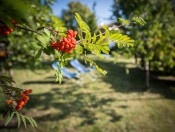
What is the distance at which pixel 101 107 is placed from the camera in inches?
342

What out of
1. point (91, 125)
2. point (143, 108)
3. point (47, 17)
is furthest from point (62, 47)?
point (143, 108)

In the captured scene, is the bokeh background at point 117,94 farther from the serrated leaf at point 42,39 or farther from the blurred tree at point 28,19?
the serrated leaf at point 42,39

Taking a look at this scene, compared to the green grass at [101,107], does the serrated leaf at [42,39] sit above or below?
above

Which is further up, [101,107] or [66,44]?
[66,44]

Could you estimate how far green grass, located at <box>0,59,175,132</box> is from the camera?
7.07 metres

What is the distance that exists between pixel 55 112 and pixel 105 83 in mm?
5478

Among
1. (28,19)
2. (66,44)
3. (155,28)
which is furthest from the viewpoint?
(155,28)

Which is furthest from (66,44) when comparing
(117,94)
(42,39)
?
(117,94)

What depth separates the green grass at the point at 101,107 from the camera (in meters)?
7.07

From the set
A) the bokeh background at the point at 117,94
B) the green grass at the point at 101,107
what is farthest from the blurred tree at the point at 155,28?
the green grass at the point at 101,107

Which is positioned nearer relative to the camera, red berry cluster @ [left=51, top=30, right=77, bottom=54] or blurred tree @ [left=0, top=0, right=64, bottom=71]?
blurred tree @ [left=0, top=0, right=64, bottom=71]

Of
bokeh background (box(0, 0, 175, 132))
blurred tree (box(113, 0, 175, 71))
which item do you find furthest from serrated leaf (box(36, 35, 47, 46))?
blurred tree (box(113, 0, 175, 71))

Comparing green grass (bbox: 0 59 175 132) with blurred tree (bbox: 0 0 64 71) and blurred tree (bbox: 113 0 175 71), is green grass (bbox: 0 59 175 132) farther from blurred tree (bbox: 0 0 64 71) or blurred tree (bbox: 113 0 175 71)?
blurred tree (bbox: 0 0 64 71)

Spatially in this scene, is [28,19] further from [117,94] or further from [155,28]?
[117,94]
